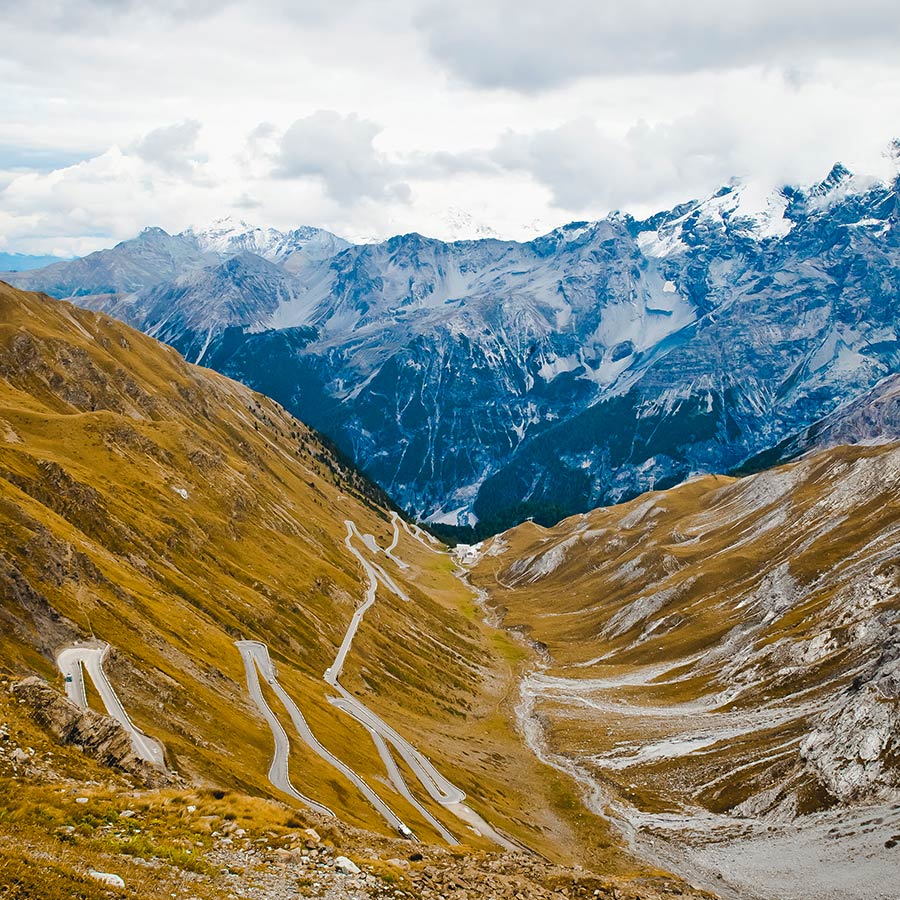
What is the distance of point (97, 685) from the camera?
63.5 metres

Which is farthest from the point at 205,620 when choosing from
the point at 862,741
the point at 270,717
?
the point at 862,741

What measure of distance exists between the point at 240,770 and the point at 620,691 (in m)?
107

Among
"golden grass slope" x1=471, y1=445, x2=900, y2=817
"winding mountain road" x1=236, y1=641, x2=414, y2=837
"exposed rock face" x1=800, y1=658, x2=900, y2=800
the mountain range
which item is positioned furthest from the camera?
"golden grass slope" x1=471, y1=445, x2=900, y2=817

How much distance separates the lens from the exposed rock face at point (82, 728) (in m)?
42.5

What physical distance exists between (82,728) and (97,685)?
2203cm

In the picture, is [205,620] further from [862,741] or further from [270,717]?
[862,741]

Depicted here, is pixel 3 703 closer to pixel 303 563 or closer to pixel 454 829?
pixel 454 829

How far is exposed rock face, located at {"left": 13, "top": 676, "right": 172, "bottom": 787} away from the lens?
42.5m

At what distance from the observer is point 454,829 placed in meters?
83.7

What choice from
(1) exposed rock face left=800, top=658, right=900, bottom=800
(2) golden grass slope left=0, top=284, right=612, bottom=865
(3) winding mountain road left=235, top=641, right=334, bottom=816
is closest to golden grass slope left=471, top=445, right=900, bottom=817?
(1) exposed rock face left=800, top=658, right=900, bottom=800

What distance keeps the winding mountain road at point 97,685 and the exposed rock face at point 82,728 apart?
7.80 meters

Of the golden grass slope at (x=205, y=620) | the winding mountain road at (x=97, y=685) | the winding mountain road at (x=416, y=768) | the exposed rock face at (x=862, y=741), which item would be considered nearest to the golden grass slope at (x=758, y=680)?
the exposed rock face at (x=862, y=741)

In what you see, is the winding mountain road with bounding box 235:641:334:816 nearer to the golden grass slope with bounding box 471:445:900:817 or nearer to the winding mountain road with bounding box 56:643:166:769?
the winding mountain road with bounding box 56:643:166:769

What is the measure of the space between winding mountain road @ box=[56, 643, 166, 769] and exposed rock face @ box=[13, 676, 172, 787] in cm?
780
